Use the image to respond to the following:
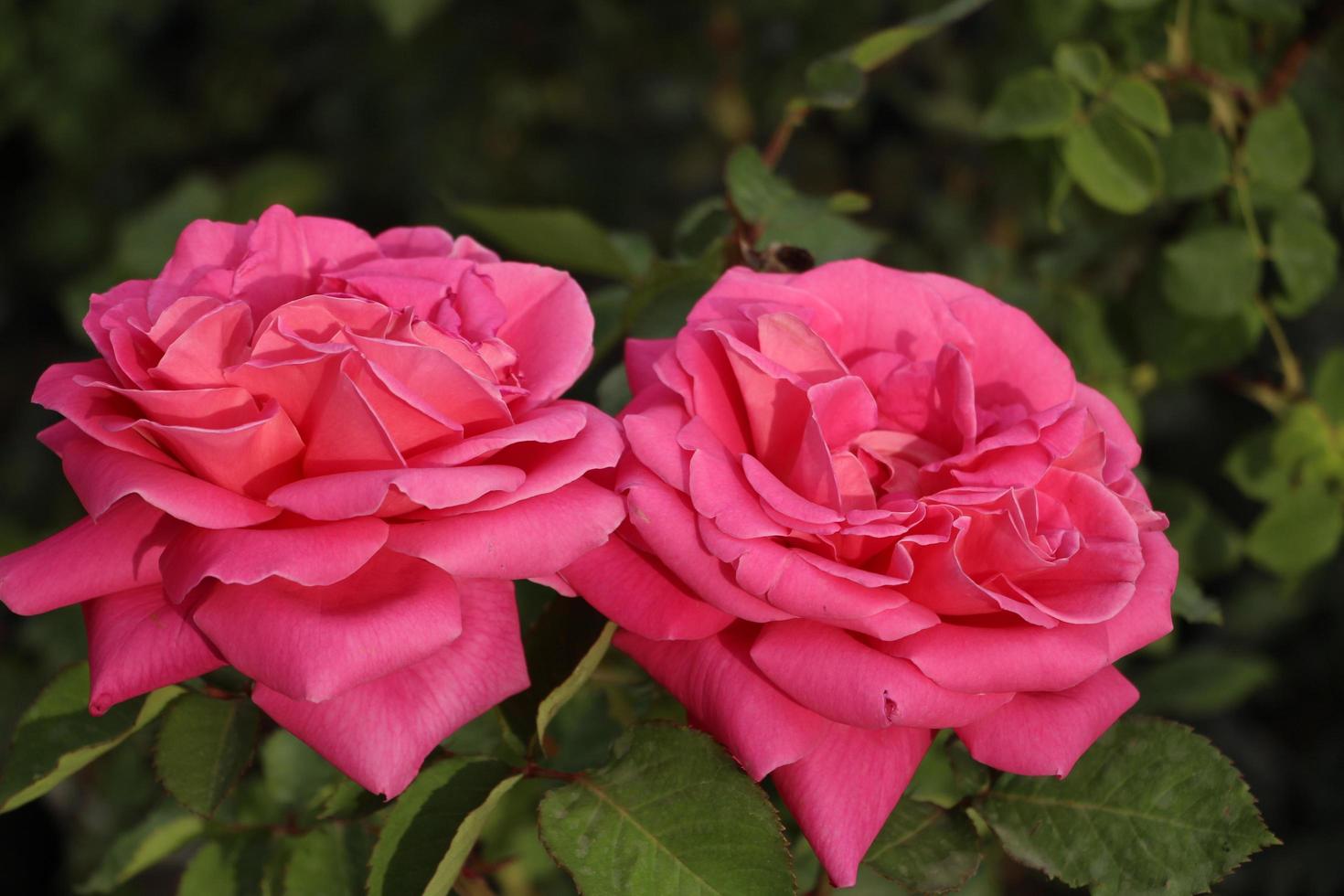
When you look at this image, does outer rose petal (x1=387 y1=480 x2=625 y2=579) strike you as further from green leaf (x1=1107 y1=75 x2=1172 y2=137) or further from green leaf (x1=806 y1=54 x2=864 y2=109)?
green leaf (x1=1107 y1=75 x2=1172 y2=137)

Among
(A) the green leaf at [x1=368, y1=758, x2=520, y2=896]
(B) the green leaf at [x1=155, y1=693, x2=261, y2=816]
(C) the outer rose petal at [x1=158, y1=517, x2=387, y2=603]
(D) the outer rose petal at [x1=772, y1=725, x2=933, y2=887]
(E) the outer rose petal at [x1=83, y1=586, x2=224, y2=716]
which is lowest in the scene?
(A) the green leaf at [x1=368, y1=758, x2=520, y2=896]

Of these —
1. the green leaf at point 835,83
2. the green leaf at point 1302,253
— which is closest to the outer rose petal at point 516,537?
the green leaf at point 835,83

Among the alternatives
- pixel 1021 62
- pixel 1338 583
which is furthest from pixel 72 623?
pixel 1338 583

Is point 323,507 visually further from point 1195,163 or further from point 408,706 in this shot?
point 1195,163

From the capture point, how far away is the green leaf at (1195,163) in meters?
1.06

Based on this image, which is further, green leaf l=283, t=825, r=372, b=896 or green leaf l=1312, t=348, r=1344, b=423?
green leaf l=1312, t=348, r=1344, b=423

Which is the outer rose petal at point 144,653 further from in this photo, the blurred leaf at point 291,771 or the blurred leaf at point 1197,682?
the blurred leaf at point 1197,682

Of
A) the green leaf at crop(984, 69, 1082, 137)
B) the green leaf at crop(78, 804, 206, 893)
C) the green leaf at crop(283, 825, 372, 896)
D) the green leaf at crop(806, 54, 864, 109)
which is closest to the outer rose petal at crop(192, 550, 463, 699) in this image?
the green leaf at crop(283, 825, 372, 896)

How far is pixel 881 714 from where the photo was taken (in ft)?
1.77

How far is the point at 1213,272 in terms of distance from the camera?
1063 mm

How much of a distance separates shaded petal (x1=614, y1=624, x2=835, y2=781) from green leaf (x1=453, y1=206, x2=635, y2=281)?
0.43 metres

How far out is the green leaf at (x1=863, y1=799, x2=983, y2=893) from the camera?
2.12 feet

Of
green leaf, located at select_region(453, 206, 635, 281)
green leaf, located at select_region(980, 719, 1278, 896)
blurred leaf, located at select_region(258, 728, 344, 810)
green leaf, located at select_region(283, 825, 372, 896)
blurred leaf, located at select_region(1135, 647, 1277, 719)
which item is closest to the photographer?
green leaf, located at select_region(980, 719, 1278, 896)

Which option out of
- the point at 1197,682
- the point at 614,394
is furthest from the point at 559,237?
the point at 1197,682
